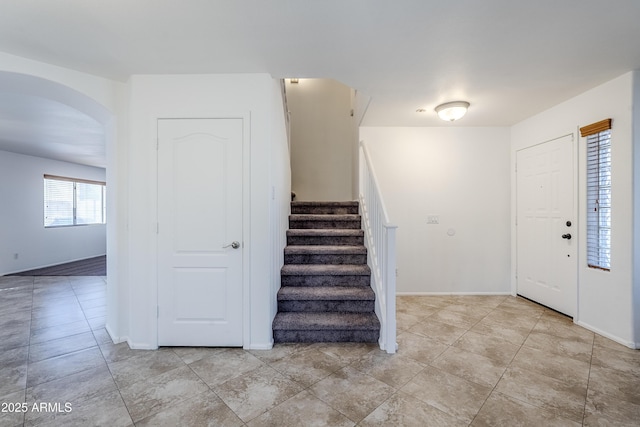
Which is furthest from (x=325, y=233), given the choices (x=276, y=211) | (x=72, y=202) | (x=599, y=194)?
(x=72, y=202)

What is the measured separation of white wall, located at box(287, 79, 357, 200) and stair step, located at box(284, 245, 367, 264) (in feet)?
6.75

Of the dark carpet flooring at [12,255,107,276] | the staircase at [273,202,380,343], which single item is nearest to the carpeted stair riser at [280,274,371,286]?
the staircase at [273,202,380,343]

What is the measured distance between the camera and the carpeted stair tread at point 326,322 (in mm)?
2531

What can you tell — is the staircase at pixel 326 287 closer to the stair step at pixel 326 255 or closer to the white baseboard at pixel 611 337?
the stair step at pixel 326 255

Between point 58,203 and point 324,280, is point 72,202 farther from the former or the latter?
point 324,280

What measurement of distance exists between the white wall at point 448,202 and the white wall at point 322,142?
1.18 m

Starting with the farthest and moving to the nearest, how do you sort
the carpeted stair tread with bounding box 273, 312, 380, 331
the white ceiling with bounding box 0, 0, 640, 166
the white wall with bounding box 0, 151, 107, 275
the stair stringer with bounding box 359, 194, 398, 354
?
1. the white wall with bounding box 0, 151, 107, 275
2. the carpeted stair tread with bounding box 273, 312, 380, 331
3. the stair stringer with bounding box 359, 194, 398, 354
4. the white ceiling with bounding box 0, 0, 640, 166

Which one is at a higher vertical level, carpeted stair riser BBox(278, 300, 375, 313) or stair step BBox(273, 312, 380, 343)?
carpeted stair riser BBox(278, 300, 375, 313)

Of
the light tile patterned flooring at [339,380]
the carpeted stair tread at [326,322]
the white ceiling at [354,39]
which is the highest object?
the white ceiling at [354,39]

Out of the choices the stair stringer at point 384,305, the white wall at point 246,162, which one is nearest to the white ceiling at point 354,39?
the white wall at point 246,162

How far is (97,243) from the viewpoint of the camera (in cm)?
751

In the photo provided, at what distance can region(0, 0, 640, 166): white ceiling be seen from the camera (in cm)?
167

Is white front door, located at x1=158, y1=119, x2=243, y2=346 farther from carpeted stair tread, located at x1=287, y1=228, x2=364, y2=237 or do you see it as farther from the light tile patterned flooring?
carpeted stair tread, located at x1=287, y1=228, x2=364, y2=237

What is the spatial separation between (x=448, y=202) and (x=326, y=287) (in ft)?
7.48
